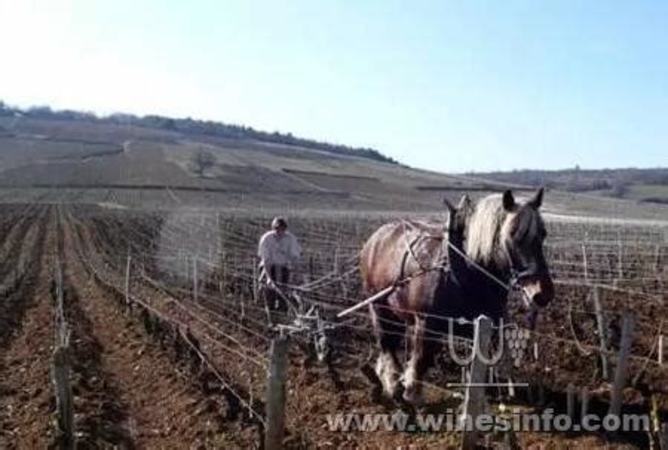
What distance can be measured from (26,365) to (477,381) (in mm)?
6617

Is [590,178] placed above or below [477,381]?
above

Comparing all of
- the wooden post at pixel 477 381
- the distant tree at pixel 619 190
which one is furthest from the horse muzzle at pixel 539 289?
the distant tree at pixel 619 190

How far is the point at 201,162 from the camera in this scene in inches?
3460

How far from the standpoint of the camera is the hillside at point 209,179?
66.6 m

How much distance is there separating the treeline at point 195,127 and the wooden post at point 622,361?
135317mm

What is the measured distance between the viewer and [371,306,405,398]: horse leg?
8.15 meters

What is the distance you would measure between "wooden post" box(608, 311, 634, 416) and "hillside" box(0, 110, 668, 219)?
41375 mm

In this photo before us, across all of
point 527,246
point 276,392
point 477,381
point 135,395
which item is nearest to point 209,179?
point 135,395

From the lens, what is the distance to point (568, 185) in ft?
320

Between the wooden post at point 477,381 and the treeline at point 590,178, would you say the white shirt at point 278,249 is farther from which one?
the treeline at point 590,178

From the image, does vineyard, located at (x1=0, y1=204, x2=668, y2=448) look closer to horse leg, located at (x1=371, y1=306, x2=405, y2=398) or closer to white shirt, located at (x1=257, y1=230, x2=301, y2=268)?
horse leg, located at (x1=371, y1=306, x2=405, y2=398)

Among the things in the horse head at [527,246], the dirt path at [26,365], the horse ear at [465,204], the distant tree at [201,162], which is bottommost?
the dirt path at [26,365]

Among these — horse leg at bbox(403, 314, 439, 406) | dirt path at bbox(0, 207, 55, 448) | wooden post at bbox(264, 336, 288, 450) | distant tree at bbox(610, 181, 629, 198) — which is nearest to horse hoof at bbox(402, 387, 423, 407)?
horse leg at bbox(403, 314, 439, 406)

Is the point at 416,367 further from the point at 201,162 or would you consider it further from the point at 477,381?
the point at 201,162
